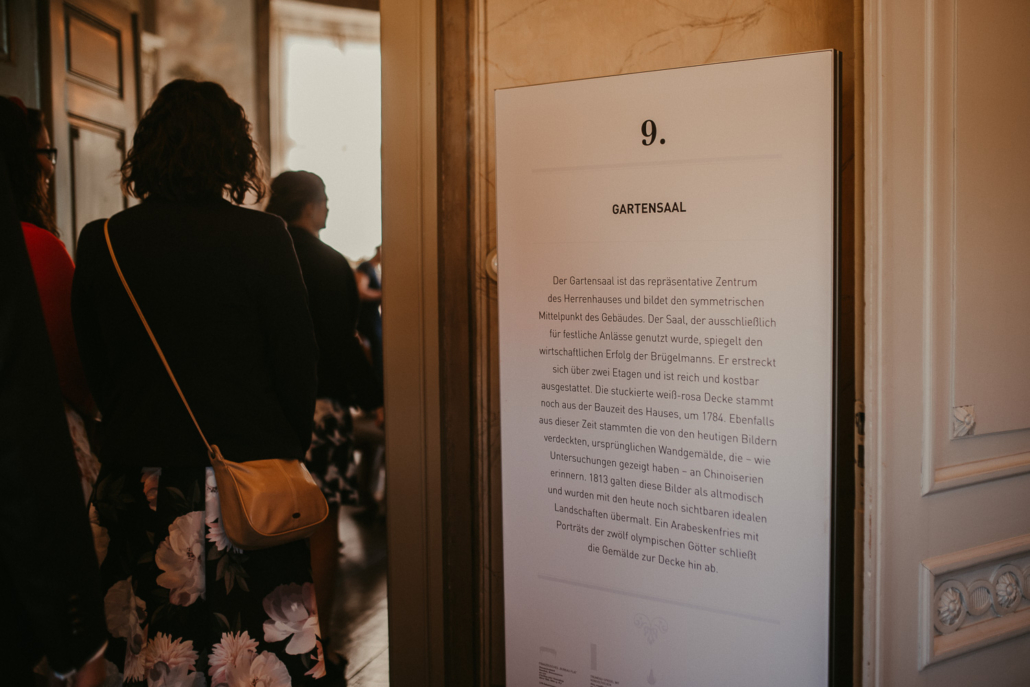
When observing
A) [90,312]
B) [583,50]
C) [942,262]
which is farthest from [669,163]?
[90,312]

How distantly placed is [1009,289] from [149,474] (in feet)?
6.32

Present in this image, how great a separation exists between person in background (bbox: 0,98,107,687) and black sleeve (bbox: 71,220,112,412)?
80 centimetres

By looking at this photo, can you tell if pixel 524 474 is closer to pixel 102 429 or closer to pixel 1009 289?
pixel 102 429

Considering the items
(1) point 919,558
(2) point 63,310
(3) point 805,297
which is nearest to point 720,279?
(3) point 805,297

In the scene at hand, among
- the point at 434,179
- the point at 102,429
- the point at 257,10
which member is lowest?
the point at 102,429

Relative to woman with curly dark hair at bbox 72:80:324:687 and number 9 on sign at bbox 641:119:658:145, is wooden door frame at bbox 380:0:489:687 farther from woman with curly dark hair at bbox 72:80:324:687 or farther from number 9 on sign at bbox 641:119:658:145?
number 9 on sign at bbox 641:119:658:145

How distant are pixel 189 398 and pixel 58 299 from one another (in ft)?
1.73

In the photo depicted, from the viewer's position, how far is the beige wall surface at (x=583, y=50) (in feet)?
4.89

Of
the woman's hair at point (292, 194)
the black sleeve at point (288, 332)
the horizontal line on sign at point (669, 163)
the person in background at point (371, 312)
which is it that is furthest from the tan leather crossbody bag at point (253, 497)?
the person in background at point (371, 312)

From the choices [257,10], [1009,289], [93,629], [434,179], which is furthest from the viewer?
[257,10]

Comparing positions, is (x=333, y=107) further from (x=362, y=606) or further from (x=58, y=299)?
(x=58, y=299)

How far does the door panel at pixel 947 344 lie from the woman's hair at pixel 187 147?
4.53 ft

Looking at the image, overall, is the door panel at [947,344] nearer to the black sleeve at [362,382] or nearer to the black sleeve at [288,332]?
the black sleeve at [288,332]

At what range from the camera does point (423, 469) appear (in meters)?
1.76
